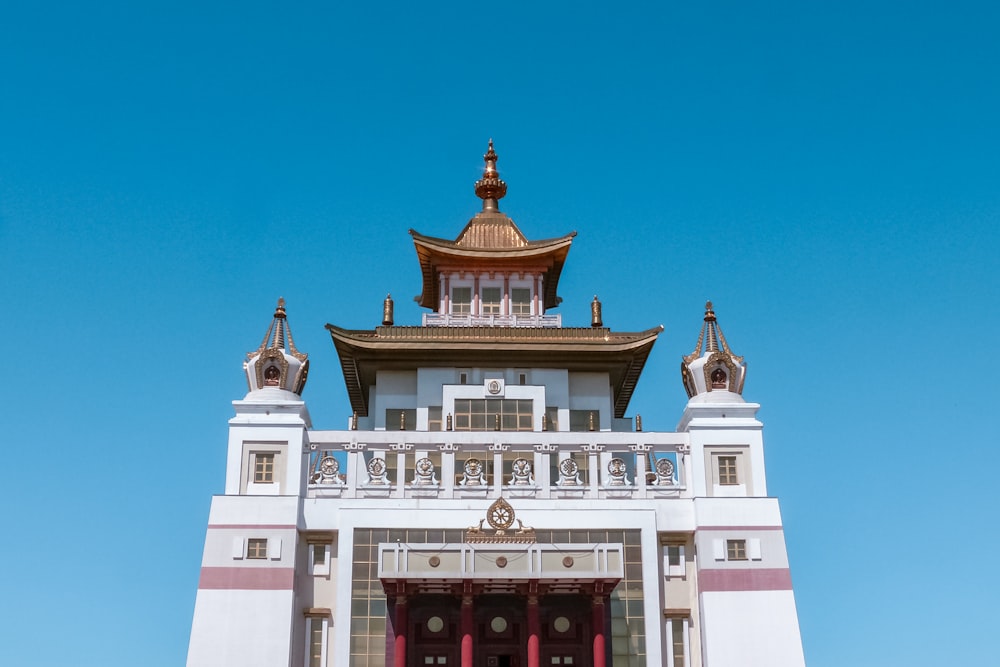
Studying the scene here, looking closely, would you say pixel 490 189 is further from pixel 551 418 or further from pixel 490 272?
pixel 551 418

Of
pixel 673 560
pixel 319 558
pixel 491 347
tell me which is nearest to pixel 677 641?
pixel 673 560

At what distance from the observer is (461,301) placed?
62375 mm

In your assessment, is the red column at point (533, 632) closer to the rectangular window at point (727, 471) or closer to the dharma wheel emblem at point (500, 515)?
the dharma wheel emblem at point (500, 515)

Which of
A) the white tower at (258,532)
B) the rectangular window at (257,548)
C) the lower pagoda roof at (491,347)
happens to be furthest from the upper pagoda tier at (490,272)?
the rectangular window at (257,548)

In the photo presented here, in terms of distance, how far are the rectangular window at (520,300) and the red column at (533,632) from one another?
1940 centimetres

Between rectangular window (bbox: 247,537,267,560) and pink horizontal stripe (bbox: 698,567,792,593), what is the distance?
50.8 ft

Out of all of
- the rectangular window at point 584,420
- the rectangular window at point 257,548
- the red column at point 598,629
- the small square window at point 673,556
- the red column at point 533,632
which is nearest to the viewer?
the red column at point 533,632

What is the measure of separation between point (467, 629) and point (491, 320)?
18993mm

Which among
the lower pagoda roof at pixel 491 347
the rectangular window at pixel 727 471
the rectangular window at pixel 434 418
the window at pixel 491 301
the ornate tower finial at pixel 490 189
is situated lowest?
the rectangular window at pixel 727 471

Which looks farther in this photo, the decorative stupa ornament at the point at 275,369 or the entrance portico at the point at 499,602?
the decorative stupa ornament at the point at 275,369

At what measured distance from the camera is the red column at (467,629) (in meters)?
44.6

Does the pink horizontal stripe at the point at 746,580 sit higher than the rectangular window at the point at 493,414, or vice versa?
the rectangular window at the point at 493,414

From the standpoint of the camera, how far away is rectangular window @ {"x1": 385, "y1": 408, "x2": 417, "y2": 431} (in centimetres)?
5566

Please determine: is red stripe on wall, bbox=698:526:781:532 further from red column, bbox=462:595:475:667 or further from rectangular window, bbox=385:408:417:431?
rectangular window, bbox=385:408:417:431
